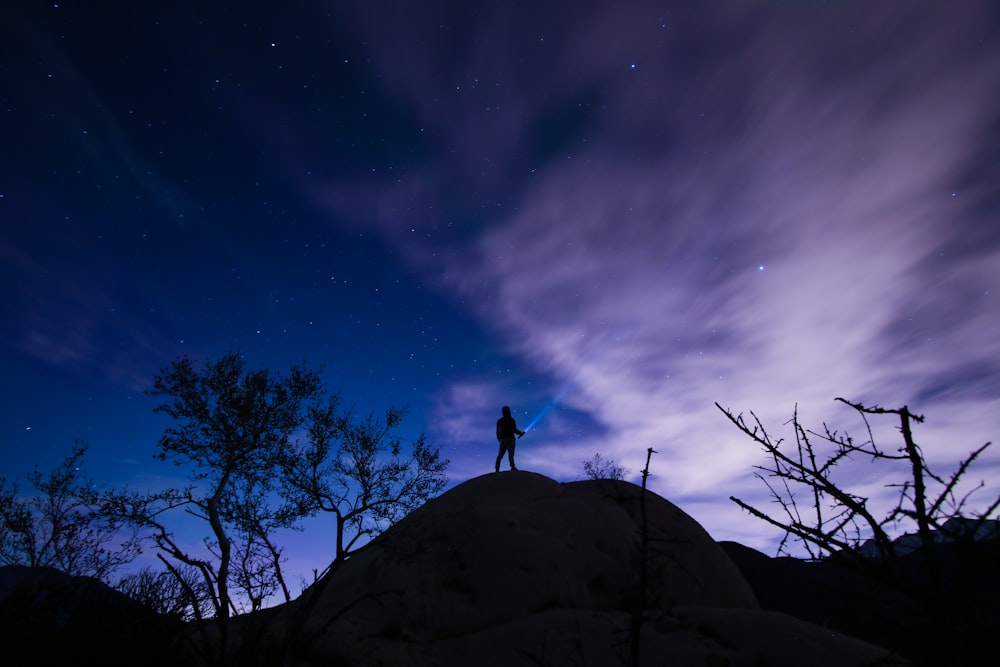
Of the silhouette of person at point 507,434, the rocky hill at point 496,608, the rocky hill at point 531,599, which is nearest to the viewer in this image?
the rocky hill at point 496,608

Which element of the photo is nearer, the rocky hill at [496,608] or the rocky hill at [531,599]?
the rocky hill at [496,608]

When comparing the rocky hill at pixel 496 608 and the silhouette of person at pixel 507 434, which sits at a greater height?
the silhouette of person at pixel 507 434

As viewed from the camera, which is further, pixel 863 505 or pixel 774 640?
pixel 774 640

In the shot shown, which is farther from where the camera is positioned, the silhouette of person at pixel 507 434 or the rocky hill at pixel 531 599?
the silhouette of person at pixel 507 434

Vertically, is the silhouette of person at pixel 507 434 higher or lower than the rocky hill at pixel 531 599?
higher

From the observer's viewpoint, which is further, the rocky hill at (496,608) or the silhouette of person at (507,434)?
the silhouette of person at (507,434)

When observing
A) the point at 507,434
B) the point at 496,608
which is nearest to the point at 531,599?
the point at 496,608

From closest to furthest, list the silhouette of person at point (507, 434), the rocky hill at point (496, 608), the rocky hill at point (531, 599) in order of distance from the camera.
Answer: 1. the rocky hill at point (496, 608)
2. the rocky hill at point (531, 599)
3. the silhouette of person at point (507, 434)

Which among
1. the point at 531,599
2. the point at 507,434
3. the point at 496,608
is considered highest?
the point at 507,434

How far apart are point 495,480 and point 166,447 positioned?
1416 centimetres

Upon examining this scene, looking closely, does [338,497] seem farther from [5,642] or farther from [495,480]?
[5,642]

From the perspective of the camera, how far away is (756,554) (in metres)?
46.0

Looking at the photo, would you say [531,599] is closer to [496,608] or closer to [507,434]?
[496,608]

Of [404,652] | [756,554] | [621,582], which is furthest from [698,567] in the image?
[756,554]
